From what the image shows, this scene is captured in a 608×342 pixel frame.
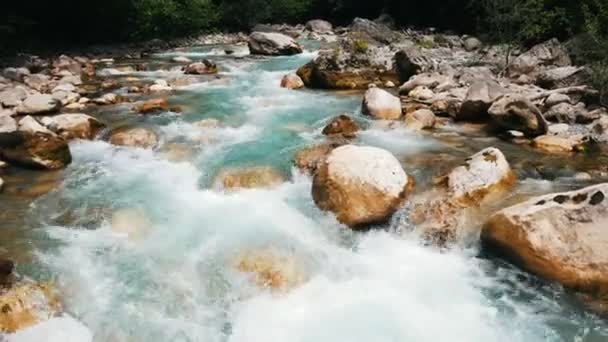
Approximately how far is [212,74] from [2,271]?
11165 mm

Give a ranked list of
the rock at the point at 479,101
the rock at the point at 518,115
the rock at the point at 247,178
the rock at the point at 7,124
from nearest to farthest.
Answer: the rock at the point at 247,178, the rock at the point at 7,124, the rock at the point at 518,115, the rock at the point at 479,101

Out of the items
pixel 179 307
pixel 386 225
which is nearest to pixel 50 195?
pixel 179 307

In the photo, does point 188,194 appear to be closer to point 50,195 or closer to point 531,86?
point 50,195

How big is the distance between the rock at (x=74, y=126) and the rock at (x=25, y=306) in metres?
4.66

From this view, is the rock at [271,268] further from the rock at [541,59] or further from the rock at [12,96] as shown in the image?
the rock at [541,59]

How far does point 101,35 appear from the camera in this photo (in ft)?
69.9

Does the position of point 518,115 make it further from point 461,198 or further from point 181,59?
point 181,59

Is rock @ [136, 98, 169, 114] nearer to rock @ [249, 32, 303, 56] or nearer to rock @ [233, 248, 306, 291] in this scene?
rock @ [233, 248, 306, 291]

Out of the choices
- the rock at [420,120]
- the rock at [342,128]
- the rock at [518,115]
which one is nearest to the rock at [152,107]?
the rock at [342,128]

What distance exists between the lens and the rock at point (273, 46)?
20.1 m

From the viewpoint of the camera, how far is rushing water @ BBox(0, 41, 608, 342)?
4996mm

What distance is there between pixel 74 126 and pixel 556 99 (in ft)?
29.2

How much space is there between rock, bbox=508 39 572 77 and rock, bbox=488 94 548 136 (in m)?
5.60

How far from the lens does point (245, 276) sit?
18.6ft
